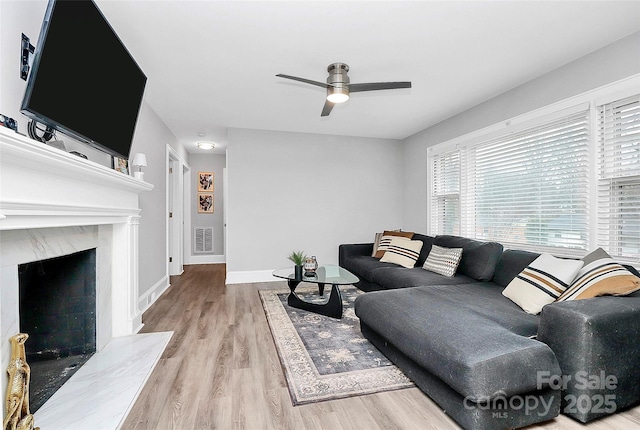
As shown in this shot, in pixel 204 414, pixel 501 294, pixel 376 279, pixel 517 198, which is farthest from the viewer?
pixel 376 279

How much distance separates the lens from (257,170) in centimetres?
493

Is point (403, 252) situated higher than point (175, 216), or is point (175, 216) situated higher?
point (175, 216)

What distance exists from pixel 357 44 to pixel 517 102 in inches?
79.9

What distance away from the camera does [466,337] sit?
64.9 inches

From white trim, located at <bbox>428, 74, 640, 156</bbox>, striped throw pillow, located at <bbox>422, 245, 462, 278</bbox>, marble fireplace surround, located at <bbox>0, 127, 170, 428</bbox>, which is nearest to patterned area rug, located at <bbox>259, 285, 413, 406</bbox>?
marble fireplace surround, located at <bbox>0, 127, 170, 428</bbox>

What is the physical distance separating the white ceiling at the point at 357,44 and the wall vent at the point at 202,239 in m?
3.51

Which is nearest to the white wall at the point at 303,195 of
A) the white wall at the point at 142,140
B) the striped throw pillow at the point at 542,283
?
the white wall at the point at 142,140

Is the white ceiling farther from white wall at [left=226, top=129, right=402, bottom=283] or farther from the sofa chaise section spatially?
the sofa chaise section

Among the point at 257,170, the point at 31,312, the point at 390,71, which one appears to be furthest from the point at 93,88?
the point at 257,170

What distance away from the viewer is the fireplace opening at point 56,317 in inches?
73.1

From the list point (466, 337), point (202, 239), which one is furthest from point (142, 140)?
point (466, 337)

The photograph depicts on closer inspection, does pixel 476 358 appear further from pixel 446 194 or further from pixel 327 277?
pixel 446 194

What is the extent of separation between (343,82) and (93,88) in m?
1.82

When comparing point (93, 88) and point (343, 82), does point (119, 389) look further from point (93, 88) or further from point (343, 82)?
point (343, 82)
